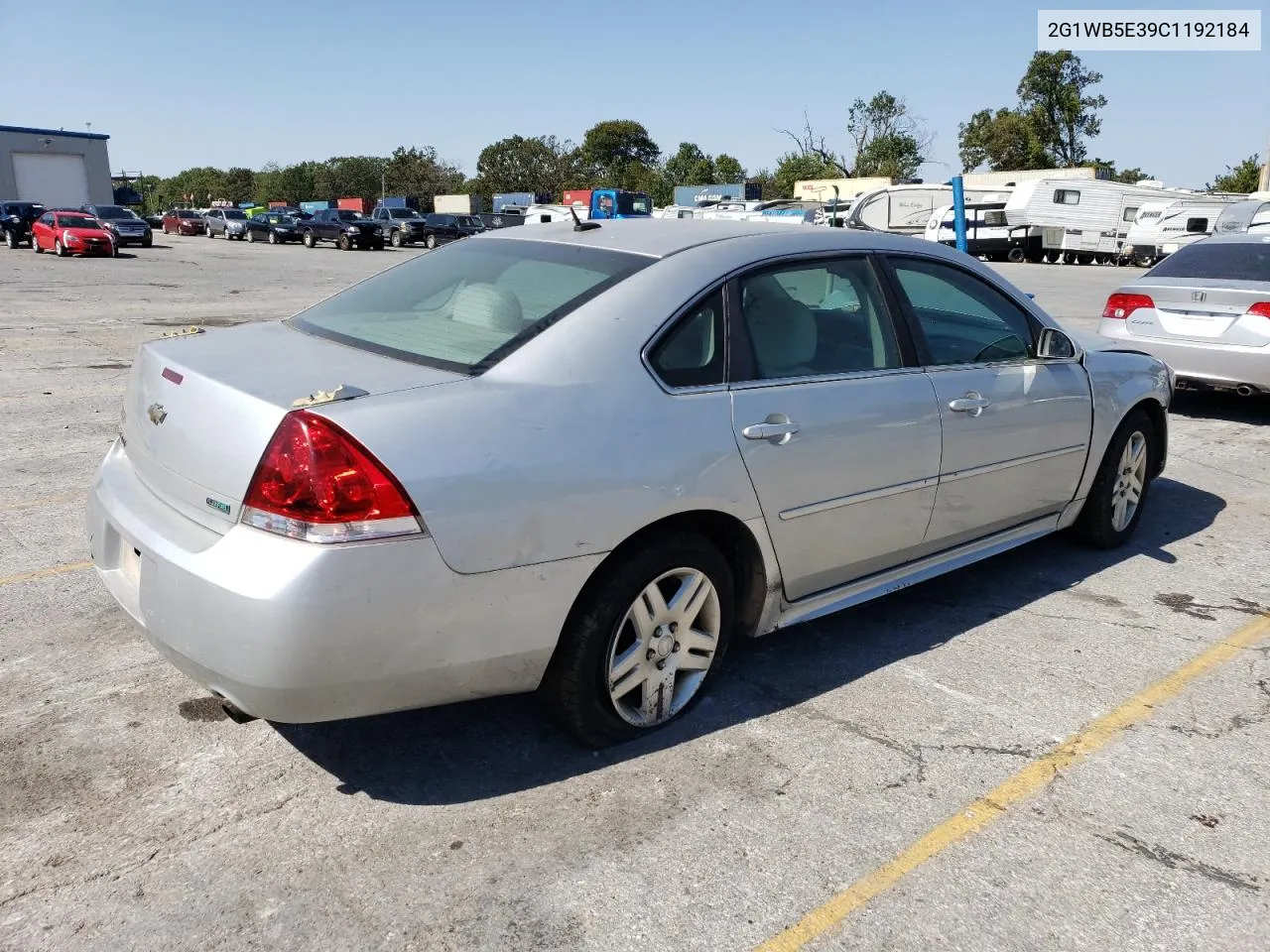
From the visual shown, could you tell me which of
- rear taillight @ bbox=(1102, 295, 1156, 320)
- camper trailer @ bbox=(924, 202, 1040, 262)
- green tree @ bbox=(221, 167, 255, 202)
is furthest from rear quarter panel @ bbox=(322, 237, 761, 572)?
green tree @ bbox=(221, 167, 255, 202)

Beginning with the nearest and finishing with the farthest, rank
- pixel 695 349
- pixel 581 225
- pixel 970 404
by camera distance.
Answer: pixel 695 349, pixel 581 225, pixel 970 404

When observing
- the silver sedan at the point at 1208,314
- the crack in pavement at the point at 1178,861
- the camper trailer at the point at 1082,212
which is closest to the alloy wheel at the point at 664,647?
the crack in pavement at the point at 1178,861

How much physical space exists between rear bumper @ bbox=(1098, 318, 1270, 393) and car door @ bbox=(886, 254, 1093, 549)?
11.9 ft

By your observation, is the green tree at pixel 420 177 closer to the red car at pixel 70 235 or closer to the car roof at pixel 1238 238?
the red car at pixel 70 235

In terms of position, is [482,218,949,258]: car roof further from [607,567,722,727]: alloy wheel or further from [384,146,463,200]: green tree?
[384,146,463,200]: green tree

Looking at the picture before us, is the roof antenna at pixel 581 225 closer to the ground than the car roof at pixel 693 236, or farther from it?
farther from it

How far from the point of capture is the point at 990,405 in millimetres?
4043

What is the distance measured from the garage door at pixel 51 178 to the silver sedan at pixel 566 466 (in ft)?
247

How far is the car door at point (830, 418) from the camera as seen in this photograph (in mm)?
3307

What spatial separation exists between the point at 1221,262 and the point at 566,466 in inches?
310

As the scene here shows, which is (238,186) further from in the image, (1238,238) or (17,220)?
(1238,238)

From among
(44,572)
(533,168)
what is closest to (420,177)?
(533,168)

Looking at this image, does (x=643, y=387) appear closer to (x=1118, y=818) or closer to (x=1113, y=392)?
(x=1118, y=818)

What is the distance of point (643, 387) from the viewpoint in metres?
3.02
